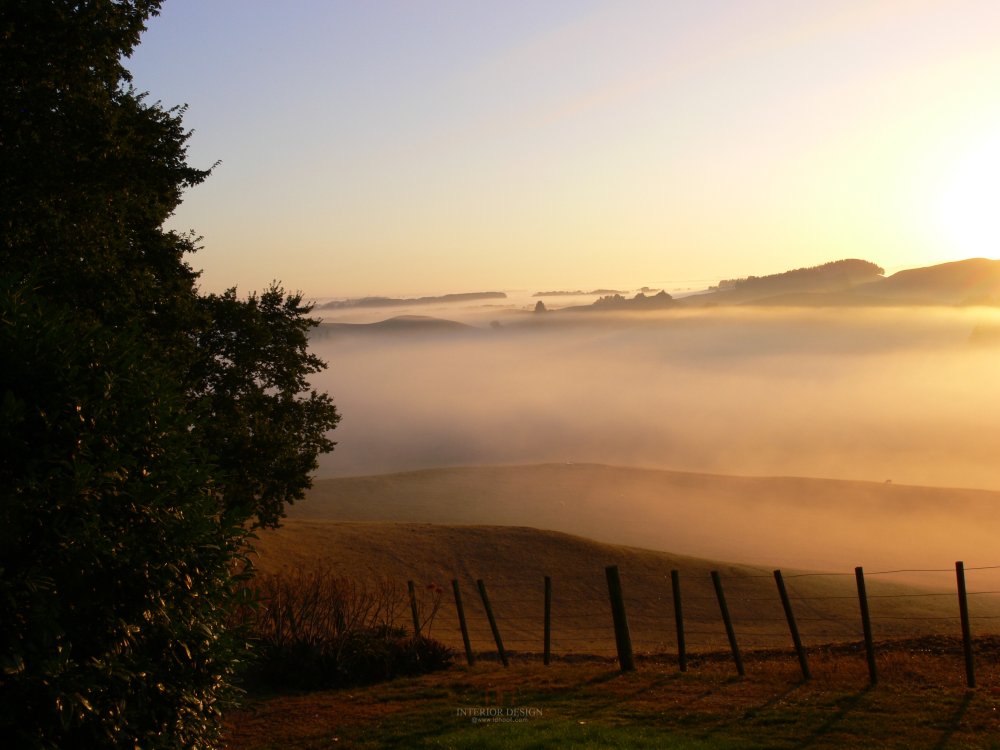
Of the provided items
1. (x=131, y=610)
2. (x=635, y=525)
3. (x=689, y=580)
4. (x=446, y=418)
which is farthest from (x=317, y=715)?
(x=446, y=418)

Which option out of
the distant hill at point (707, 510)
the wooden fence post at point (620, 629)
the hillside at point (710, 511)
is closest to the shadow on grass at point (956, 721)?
the wooden fence post at point (620, 629)

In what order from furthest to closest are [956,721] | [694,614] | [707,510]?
[707,510], [694,614], [956,721]

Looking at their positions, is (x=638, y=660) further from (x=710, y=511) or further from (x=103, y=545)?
(x=710, y=511)

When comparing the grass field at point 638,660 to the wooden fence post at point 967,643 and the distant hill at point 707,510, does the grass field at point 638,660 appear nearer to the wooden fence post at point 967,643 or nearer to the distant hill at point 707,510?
the wooden fence post at point 967,643

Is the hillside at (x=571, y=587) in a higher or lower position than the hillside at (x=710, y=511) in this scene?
higher

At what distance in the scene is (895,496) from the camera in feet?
235

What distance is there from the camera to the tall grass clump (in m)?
16.0

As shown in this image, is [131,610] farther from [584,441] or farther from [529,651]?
[584,441]

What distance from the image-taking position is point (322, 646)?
1634 cm

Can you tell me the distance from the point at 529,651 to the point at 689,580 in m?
15.3

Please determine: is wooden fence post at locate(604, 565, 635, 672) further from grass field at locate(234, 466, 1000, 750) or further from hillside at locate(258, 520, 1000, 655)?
hillside at locate(258, 520, 1000, 655)

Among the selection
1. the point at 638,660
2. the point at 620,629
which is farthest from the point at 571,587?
the point at 620,629

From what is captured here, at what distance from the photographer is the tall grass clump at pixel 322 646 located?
16016 mm

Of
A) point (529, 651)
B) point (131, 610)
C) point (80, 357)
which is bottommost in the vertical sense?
point (529, 651)
